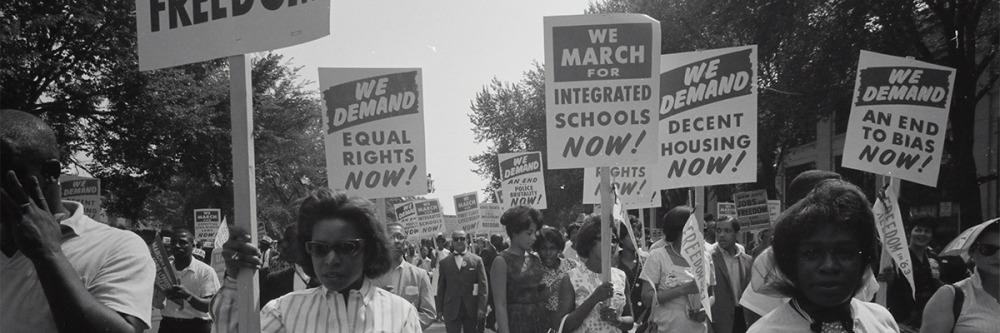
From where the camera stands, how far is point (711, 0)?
23125mm

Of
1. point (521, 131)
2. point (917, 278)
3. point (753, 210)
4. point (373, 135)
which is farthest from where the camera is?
point (521, 131)

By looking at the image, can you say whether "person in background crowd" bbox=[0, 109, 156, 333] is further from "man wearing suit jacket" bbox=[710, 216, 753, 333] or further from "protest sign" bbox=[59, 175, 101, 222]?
"protest sign" bbox=[59, 175, 101, 222]

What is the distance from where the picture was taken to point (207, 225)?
2016 centimetres

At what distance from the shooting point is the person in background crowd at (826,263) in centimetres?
263

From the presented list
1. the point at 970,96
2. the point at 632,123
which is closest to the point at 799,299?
the point at 632,123

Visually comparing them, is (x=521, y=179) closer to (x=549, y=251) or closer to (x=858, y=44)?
(x=858, y=44)

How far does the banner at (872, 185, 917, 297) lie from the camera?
270 inches

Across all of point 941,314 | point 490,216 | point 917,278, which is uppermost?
point 941,314

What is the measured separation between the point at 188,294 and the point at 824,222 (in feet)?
20.5

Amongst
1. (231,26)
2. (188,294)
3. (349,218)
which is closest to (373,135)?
(188,294)

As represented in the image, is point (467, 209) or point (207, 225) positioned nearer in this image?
point (207, 225)

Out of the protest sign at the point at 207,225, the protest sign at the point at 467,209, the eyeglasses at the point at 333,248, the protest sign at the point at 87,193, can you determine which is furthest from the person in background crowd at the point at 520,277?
the protest sign at the point at 467,209

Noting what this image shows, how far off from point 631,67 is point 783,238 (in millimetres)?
4388

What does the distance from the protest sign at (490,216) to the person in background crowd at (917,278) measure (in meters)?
15.6
